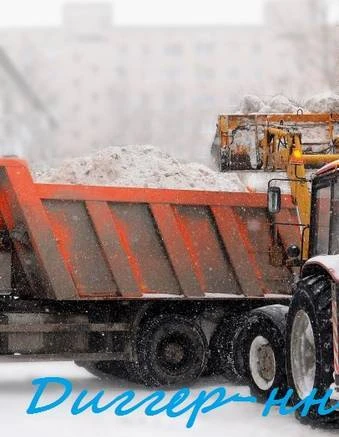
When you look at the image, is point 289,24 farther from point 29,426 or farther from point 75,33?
point 29,426

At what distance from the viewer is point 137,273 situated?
10.4 metres

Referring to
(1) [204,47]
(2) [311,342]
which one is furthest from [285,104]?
(1) [204,47]

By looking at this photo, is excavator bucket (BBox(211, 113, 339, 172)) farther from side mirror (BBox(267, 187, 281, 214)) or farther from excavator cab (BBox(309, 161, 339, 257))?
excavator cab (BBox(309, 161, 339, 257))

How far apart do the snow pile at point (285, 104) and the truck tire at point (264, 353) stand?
674 cm

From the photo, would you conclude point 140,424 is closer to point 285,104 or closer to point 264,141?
point 264,141

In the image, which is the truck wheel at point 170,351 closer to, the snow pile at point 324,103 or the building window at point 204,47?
the snow pile at point 324,103

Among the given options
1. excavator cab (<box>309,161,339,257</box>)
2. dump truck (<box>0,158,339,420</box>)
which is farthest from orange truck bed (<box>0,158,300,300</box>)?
excavator cab (<box>309,161,339,257</box>)

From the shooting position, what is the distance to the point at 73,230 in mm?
10250

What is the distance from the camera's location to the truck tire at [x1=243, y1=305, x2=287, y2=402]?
843cm

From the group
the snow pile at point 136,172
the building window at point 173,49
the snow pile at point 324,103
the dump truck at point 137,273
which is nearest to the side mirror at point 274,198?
the dump truck at point 137,273

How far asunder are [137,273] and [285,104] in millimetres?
5993

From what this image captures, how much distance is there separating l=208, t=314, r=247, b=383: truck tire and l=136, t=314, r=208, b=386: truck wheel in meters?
0.18

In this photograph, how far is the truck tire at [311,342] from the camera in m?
7.19

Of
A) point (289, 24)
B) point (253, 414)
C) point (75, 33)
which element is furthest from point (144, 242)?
point (289, 24)
